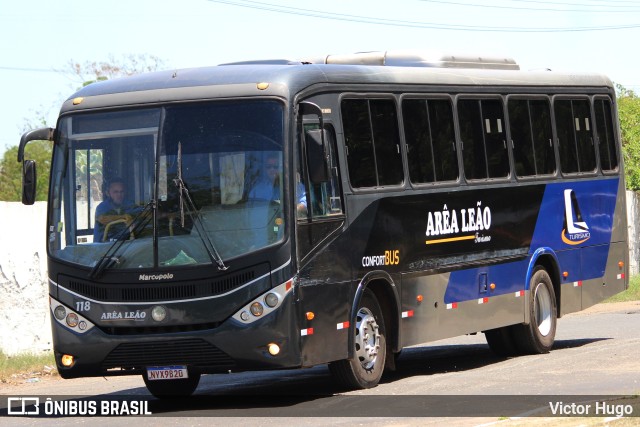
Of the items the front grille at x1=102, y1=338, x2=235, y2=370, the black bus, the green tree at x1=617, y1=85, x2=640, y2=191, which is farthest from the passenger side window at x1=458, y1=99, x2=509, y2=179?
the green tree at x1=617, y1=85, x2=640, y2=191

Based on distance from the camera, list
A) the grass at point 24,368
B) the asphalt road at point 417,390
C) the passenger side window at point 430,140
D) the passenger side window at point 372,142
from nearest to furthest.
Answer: the asphalt road at point 417,390, the passenger side window at point 372,142, the passenger side window at point 430,140, the grass at point 24,368

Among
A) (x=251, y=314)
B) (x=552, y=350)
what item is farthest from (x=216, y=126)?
(x=552, y=350)

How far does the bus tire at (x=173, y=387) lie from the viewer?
14227 mm

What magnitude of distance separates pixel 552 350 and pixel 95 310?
24.2ft

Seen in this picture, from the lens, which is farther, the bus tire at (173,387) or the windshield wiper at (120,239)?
the bus tire at (173,387)

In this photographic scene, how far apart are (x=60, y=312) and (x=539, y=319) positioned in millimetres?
6957

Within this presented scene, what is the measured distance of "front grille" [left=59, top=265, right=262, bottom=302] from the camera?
12.5m

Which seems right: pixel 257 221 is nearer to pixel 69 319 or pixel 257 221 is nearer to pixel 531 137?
pixel 69 319

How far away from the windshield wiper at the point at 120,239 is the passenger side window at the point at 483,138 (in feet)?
14.8

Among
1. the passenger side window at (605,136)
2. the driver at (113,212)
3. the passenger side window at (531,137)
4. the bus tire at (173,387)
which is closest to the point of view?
the driver at (113,212)

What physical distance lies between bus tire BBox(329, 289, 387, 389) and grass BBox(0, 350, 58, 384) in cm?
542

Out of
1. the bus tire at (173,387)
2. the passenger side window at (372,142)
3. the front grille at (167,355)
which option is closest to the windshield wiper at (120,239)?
the front grille at (167,355)

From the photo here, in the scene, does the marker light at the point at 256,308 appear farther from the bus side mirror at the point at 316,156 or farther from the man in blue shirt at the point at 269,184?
the bus side mirror at the point at 316,156

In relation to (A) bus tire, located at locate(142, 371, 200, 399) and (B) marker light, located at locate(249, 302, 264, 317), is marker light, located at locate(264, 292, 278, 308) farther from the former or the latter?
(A) bus tire, located at locate(142, 371, 200, 399)
